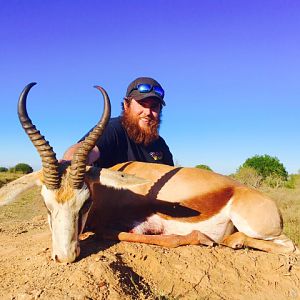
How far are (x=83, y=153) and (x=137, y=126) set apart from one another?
2.43m

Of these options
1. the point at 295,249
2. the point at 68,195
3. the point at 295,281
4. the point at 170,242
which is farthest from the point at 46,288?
the point at 295,249

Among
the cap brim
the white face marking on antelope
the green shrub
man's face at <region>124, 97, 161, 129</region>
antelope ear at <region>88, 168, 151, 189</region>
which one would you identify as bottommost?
the green shrub

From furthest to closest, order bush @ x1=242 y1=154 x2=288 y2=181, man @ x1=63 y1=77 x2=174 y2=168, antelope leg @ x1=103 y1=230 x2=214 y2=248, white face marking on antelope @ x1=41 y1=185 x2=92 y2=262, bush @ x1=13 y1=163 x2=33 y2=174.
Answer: bush @ x1=13 y1=163 x2=33 y2=174 → bush @ x1=242 y1=154 x2=288 y2=181 → man @ x1=63 y1=77 x2=174 y2=168 → antelope leg @ x1=103 y1=230 x2=214 y2=248 → white face marking on antelope @ x1=41 y1=185 x2=92 y2=262

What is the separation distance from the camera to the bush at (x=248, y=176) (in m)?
22.5

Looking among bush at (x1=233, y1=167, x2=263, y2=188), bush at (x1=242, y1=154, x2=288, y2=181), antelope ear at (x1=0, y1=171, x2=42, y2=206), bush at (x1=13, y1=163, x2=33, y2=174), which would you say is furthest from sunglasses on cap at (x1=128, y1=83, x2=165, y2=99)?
bush at (x1=13, y1=163, x2=33, y2=174)

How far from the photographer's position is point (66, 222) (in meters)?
4.21

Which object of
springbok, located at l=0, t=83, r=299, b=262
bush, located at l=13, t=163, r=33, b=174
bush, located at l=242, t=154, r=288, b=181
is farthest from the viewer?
bush, located at l=13, t=163, r=33, b=174

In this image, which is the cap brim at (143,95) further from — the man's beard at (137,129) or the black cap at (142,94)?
the man's beard at (137,129)

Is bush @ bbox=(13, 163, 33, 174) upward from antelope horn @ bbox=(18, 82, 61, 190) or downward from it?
downward

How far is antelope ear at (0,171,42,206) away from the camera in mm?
4793

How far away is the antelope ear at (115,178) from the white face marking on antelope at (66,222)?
0.42 metres

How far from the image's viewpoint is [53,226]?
4.24 m

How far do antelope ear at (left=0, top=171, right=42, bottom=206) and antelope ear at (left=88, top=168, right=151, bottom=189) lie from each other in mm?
633

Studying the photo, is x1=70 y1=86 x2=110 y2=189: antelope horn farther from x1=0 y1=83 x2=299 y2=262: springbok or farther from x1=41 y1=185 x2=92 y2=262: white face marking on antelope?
x1=0 y1=83 x2=299 y2=262: springbok
